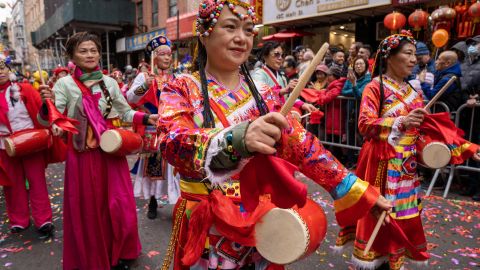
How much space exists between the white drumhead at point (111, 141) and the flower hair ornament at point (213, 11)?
1.55 meters

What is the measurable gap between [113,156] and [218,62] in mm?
1776

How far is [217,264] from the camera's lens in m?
1.57

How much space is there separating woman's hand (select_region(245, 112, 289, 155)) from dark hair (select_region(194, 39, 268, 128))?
45cm

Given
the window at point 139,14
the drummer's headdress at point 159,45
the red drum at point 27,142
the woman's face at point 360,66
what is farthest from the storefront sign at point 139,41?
the red drum at point 27,142

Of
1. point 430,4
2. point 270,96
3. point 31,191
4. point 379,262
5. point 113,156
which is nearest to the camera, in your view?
point 270,96

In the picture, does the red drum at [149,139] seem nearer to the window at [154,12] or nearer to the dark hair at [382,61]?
the dark hair at [382,61]

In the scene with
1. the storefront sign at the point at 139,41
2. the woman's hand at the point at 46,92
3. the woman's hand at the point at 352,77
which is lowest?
the woman's hand at the point at 46,92

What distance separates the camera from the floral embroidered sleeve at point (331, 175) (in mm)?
1413

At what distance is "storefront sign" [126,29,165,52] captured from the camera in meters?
18.7

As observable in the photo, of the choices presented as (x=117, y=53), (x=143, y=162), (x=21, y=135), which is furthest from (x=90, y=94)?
(x=117, y=53)

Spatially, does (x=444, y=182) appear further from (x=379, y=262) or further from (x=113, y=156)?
(x=113, y=156)

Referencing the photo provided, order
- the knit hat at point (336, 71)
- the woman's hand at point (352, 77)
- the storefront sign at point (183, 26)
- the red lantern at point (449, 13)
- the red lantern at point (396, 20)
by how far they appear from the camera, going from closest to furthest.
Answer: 1. the woman's hand at point (352, 77)
2. the knit hat at point (336, 71)
3. the red lantern at point (449, 13)
4. the red lantern at point (396, 20)
5. the storefront sign at point (183, 26)

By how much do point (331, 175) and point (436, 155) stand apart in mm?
1621

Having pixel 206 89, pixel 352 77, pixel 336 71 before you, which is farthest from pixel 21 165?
pixel 336 71
